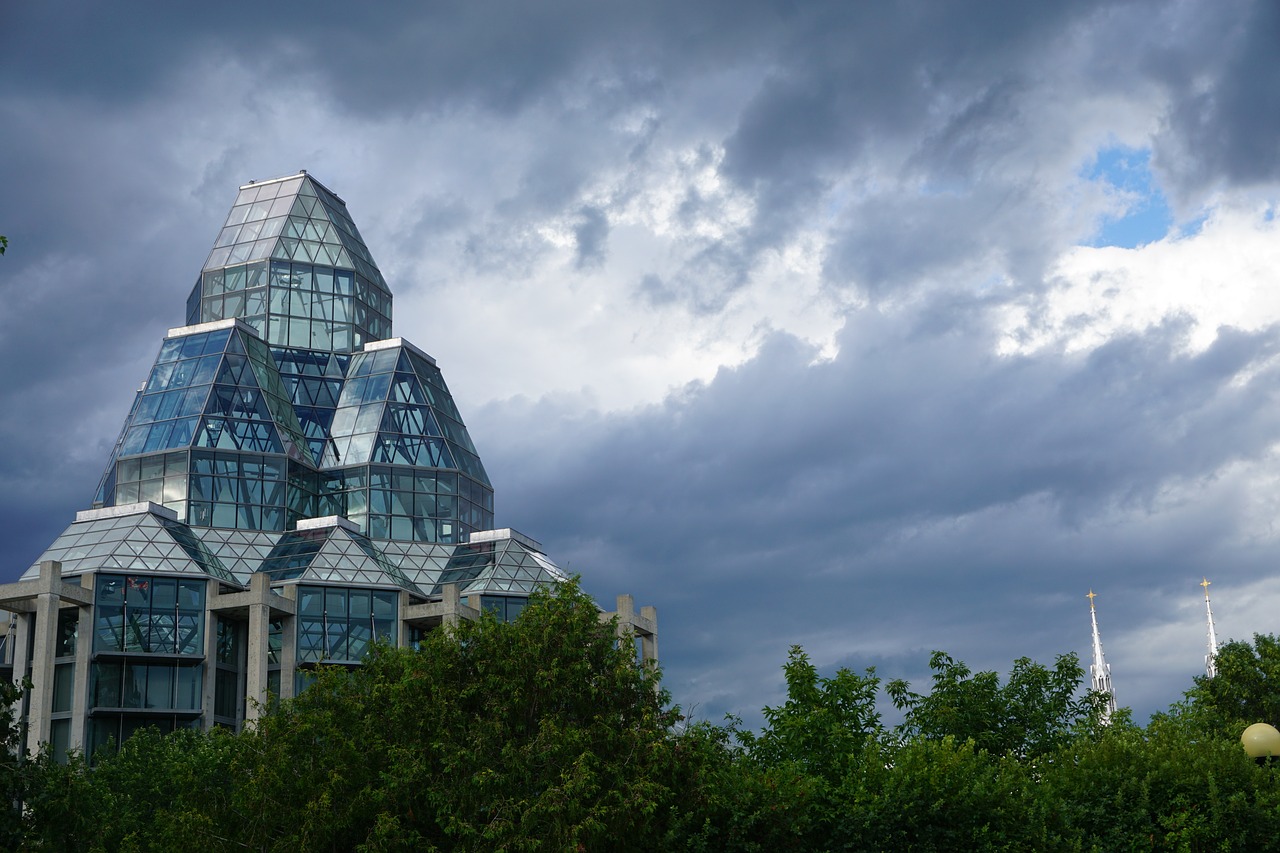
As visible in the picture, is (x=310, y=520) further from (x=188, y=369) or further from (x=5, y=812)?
(x=5, y=812)

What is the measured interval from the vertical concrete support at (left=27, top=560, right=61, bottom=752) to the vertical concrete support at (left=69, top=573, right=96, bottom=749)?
4.35ft

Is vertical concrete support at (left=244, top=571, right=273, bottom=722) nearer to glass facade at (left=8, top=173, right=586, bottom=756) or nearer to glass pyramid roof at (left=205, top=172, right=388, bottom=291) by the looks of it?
glass facade at (left=8, top=173, right=586, bottom=756)

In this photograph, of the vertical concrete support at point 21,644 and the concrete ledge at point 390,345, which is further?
the concrete ledge at point 390,345

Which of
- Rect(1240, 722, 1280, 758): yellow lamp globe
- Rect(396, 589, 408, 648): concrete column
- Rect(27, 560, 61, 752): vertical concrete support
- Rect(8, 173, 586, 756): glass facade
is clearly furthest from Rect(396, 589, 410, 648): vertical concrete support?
Rect(1240, 722, 1280, 758): yellow lamp globe

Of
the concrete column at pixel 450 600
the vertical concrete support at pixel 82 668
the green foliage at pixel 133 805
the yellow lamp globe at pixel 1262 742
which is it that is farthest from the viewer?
the concrete column at pixel 450 600

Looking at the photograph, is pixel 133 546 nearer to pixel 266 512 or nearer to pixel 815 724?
pixel 266 512

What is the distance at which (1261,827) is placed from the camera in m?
37.2

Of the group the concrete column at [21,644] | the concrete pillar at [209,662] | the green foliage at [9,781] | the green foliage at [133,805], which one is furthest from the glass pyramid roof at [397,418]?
the green foliage at [9,781]

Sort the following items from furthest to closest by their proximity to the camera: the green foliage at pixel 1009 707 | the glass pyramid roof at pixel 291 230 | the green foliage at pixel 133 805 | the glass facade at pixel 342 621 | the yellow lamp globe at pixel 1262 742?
the glass pyramid roof at pixel 291 230 → the glass facade at pixel 342 621 → the green foliage at pixel 1009 707 → the green foliage at pixel 133 805 → the yellow lamp globe at pixel 1262 742

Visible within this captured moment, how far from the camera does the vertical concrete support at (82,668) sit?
74375 mm

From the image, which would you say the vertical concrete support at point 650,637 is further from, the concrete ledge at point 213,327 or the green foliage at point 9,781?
the green foliage at point 9,781

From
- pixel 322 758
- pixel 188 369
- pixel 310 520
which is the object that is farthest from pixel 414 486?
pixel 322 758

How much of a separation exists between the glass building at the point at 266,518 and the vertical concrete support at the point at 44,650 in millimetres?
105

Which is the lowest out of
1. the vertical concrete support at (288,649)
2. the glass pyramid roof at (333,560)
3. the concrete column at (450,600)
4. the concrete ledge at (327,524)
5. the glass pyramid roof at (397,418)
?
the vertical concrete support at (288,649)
